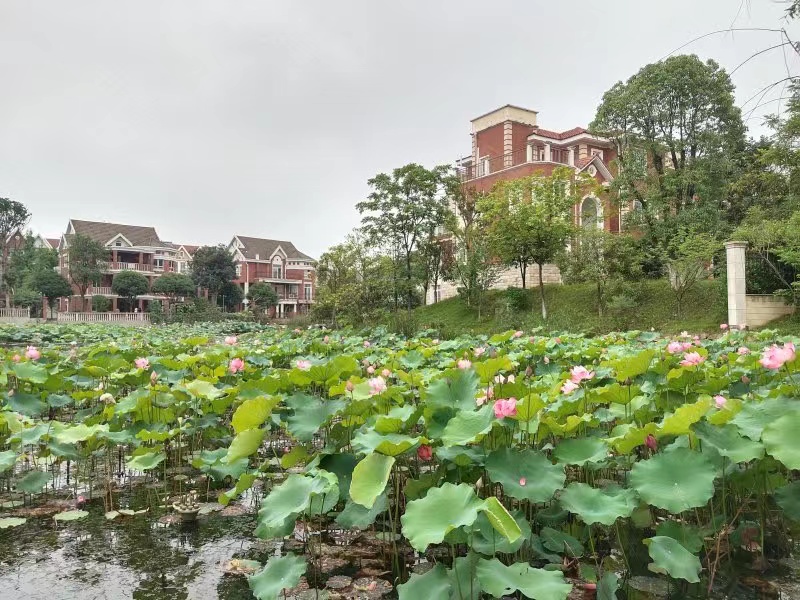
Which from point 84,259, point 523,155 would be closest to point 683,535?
point 523,155

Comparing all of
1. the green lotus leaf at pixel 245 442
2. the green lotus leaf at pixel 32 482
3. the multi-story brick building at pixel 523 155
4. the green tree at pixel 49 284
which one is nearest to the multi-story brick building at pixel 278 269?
the green tree at pixel 49 284

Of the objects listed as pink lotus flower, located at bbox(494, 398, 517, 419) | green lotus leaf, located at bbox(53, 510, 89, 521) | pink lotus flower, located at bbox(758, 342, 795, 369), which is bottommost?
green lotus leaf, located at bbox(53, 510, 89, 521)

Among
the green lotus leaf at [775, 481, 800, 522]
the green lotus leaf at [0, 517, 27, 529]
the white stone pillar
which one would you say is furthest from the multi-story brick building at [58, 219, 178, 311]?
the green lotus leaf at [775, 481, 800, 522]

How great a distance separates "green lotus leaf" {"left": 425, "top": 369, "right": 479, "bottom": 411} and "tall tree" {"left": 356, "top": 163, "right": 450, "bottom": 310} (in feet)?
69.3

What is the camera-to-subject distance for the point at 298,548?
253 centimetres

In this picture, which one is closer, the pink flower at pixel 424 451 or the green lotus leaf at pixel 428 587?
the green lotus leaf at pixel 428 587

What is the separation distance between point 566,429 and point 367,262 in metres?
28.9

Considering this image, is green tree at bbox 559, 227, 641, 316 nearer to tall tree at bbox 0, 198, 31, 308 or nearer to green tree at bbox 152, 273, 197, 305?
green tree at bbox 152, 273, 197, 305

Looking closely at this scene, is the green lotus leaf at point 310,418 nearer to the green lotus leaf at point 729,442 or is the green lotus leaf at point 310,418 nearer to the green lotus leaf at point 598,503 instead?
the green lotus leaf at point 598,503

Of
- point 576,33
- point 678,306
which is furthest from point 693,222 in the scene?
point 576,33

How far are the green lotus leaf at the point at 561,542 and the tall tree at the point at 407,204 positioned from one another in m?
21.6

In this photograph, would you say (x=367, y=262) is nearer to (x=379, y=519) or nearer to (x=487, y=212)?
(x=487, y=212)

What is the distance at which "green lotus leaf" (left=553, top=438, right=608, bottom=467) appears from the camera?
222 centimetres

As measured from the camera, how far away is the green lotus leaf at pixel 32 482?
2.95 m
